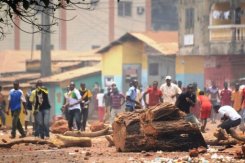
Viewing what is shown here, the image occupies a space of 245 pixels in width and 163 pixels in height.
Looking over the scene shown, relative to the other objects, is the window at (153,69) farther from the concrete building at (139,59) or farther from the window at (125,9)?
the window at (125,9)

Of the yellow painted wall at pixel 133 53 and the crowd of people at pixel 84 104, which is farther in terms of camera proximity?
the yellow painted wall at pixel 133 53

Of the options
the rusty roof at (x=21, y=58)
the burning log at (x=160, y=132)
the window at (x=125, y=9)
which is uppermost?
the window at (x=125, y=9)

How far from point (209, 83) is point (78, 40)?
25.3 metres

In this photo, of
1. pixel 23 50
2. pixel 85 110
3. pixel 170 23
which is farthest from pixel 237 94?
pixel 170 23

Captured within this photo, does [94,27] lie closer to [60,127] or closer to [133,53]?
[133,53]

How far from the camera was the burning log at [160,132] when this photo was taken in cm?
1614

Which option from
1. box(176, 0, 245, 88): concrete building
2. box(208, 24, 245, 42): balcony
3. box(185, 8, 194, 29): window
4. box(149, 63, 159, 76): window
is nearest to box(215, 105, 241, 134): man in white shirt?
box(176, 0, 245, 88): concrete building

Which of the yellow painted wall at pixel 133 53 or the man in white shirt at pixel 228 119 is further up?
the yellow painted wall at pixel 133 53

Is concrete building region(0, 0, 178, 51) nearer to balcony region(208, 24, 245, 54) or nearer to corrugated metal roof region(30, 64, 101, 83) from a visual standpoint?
corrugated metal roof region(30, 64, 101, 83)

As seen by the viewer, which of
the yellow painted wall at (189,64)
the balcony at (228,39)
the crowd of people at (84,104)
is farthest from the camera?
the yellow painted wall at (189,64)

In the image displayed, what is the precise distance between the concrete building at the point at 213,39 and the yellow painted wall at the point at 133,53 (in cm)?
281

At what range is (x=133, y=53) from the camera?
4500cm

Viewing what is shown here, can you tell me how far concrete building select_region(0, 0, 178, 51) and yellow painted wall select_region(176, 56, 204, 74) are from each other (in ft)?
61.2

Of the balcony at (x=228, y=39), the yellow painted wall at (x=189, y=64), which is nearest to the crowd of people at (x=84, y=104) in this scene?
the balcony at (x=228, y=39)
